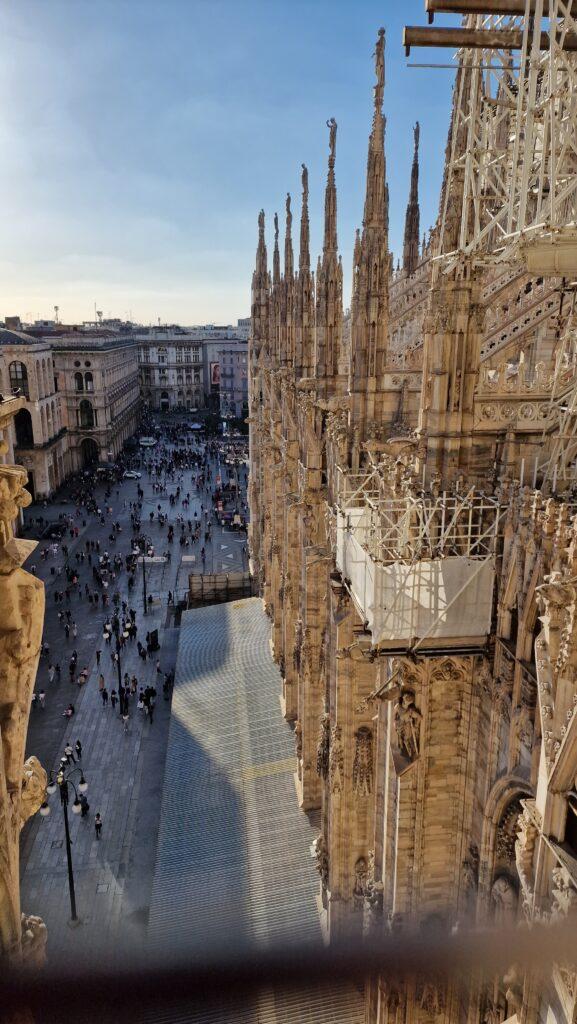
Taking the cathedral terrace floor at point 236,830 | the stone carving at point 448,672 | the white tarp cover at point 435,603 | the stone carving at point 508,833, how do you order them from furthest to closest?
the cathedral terrace floor at point 236,830 → the stone carving at point 448,672 → the white tarp cover at point 435,603 → the stone carving at point 508,833

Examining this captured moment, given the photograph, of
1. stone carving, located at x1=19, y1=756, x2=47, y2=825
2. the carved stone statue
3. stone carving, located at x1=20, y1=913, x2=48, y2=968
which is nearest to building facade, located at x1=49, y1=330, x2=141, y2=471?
the carved stone statue

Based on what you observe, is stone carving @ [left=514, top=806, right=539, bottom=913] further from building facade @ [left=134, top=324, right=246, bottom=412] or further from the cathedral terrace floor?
building facade @ [left=134, top=324, right=246, bottom=412]

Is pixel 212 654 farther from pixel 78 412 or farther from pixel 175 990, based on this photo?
pixel 78 412

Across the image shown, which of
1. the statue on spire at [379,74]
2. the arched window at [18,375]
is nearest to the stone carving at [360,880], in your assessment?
the statue on spire at [379,74]

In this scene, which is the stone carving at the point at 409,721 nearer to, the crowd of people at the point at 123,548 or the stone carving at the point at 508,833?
the stone carving at the point at 508,833

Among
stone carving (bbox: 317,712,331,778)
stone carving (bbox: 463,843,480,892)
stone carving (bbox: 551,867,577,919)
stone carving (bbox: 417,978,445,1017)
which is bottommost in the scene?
stone carving (bbox: 417,978,445,1017)

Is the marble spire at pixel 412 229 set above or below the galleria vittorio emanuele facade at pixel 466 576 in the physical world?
above

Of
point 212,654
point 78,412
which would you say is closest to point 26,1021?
point 212,654
